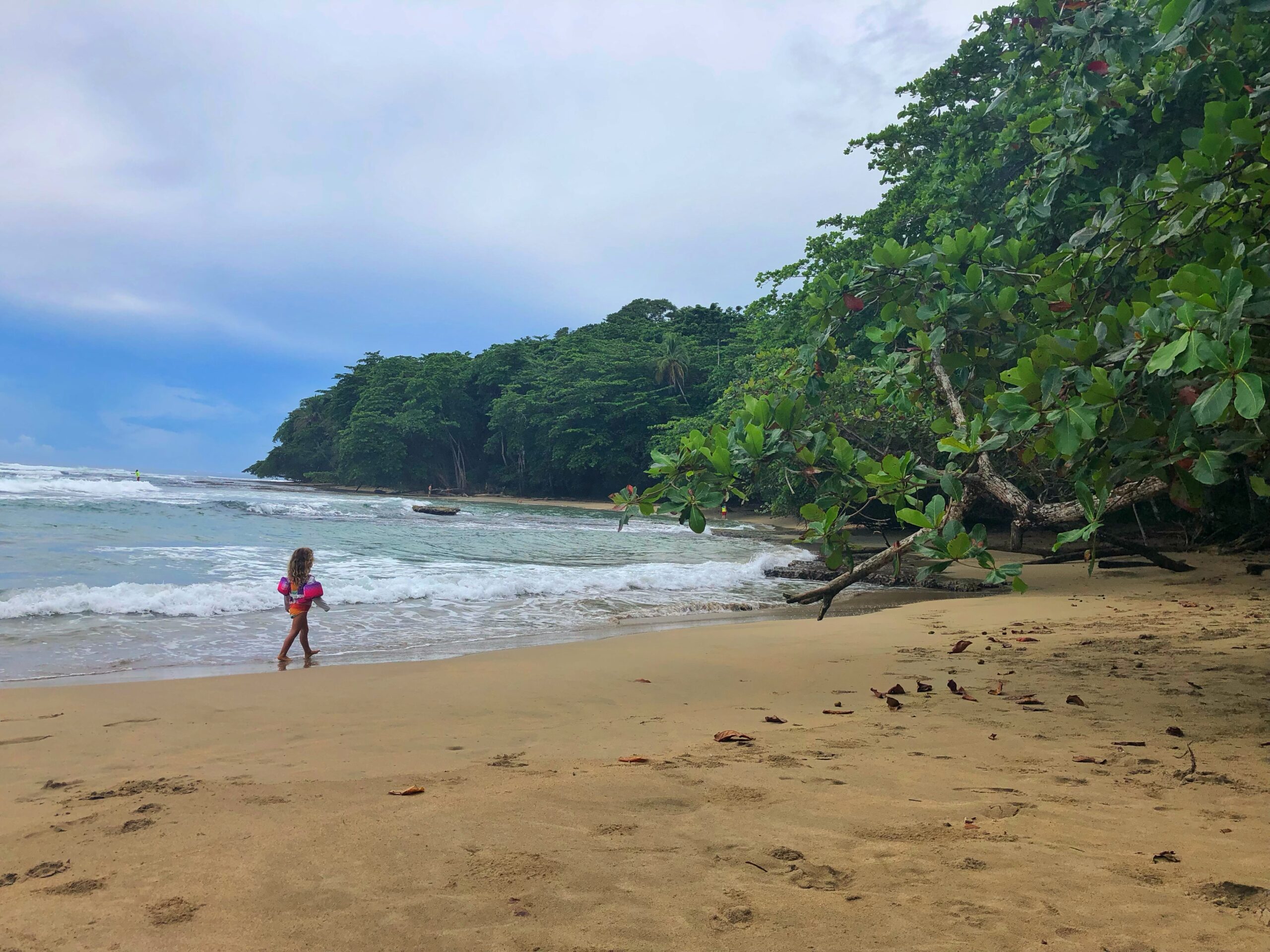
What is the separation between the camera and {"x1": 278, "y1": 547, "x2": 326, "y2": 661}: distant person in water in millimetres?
6422

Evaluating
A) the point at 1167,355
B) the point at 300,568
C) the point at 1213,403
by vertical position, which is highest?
the point at 1167,355

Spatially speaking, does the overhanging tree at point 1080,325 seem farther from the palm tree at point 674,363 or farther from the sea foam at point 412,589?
the palm tree at point 674,363

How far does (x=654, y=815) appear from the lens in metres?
2.37

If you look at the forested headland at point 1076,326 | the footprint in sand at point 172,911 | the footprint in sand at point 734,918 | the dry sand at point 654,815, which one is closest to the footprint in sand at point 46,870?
the dry sand at point 654,815

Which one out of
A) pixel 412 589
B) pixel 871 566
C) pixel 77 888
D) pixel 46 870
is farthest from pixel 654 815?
pixel 412 589

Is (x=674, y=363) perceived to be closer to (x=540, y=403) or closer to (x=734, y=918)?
(x=540, y=403)

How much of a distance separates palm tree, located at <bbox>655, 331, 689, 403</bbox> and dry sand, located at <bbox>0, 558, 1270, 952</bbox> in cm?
4283

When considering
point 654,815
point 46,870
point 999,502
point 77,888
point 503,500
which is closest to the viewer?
point 77,888

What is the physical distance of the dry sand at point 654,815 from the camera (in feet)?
5.50

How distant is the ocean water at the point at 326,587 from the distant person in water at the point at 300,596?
27cm

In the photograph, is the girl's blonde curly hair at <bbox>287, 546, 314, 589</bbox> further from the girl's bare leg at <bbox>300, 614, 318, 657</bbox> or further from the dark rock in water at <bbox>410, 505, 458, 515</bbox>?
the dark rock in water at <bbox>410, 505, 458, 515</bbox>

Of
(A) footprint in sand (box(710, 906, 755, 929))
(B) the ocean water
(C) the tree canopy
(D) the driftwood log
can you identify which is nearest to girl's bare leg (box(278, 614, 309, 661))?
(B) the ocean water

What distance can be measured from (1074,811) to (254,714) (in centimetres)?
408

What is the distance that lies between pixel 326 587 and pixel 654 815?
8.51 metres
